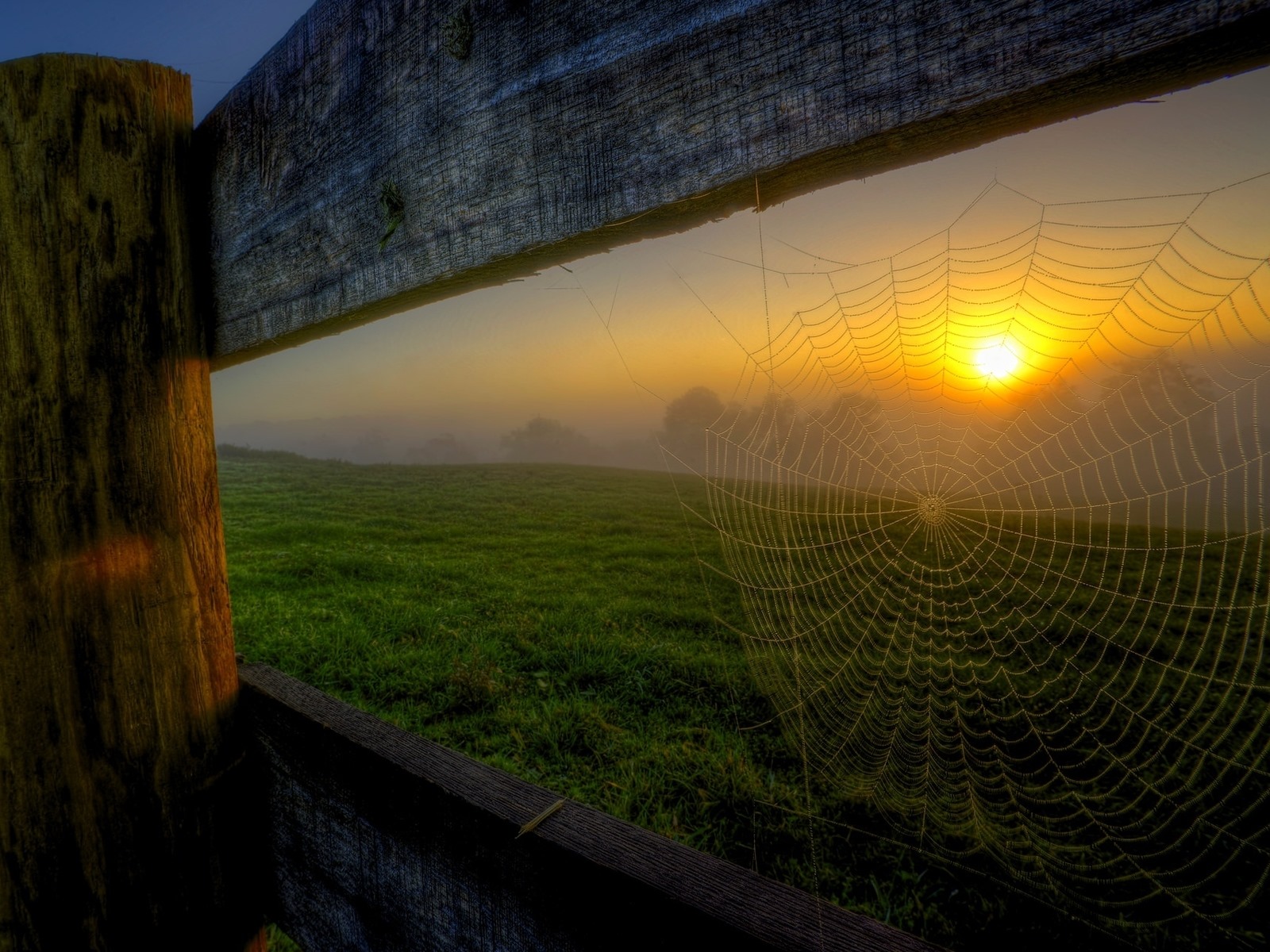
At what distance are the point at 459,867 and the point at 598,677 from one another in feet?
12.6

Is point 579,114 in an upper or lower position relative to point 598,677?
upper

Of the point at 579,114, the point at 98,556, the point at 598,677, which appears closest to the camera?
the point at 579,114

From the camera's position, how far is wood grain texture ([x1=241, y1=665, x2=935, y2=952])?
0.64 meters

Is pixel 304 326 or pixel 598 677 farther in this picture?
pixel 598 677

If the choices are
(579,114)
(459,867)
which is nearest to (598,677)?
(459,867)

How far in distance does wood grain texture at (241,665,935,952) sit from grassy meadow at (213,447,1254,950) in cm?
49

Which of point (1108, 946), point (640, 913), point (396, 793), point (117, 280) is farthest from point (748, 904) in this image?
point (1108, 946)

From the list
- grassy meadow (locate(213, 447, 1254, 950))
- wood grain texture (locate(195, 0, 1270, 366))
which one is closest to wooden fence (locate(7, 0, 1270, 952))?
wood grain texture (locate(195, 0, 1270, 366))

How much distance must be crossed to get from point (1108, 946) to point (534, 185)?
3352mm

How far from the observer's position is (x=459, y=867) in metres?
0.80

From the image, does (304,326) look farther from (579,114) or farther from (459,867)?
(459,867)

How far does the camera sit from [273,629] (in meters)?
5.41

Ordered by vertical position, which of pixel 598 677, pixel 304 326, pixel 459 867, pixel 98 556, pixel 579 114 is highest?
pixel 579 114

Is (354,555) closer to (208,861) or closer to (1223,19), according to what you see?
(208,861)
